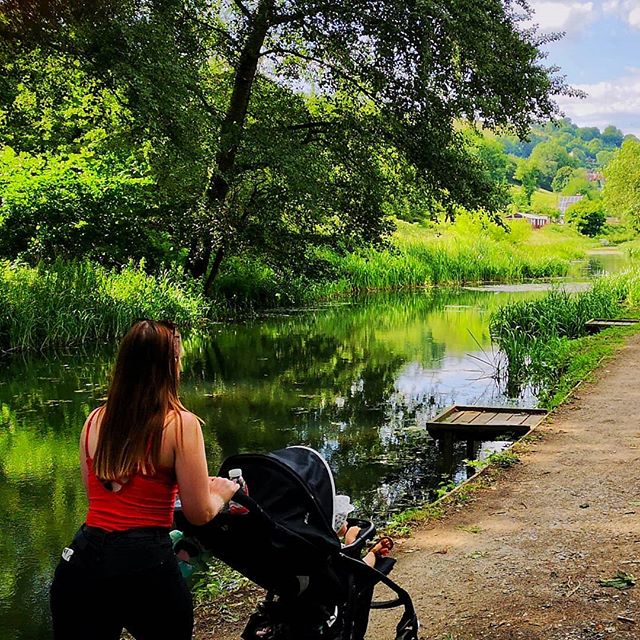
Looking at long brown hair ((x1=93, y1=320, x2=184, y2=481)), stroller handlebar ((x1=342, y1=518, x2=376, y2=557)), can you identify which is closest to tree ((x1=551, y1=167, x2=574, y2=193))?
stroller handlebar ((x1=342, y1=518, x2=376, y2=557))

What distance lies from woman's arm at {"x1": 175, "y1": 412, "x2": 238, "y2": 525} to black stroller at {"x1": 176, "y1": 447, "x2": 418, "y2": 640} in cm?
12

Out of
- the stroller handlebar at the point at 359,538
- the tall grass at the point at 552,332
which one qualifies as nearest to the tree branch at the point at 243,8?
the tall grass at the point at 552,332

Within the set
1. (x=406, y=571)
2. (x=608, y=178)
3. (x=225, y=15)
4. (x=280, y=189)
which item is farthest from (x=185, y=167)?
(x=608, y=178)

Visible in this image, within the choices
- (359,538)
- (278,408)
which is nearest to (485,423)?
(278,408)

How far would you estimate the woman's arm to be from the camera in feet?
8.02

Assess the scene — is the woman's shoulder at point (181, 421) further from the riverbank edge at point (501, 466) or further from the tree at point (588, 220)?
the tree at point (588, 220)

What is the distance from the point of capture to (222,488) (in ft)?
8.34

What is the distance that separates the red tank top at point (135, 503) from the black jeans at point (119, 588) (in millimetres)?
26

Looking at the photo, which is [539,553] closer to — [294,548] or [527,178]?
[294,548]

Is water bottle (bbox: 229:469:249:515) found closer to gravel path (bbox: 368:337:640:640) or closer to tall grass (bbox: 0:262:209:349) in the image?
gravel path (bbox: 368:337:640:640)

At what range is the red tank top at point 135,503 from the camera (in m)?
2.46

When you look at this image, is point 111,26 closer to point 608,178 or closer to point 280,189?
point 280,189

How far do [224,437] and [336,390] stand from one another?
3352 millimetres

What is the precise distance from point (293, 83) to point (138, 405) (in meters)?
19.1
